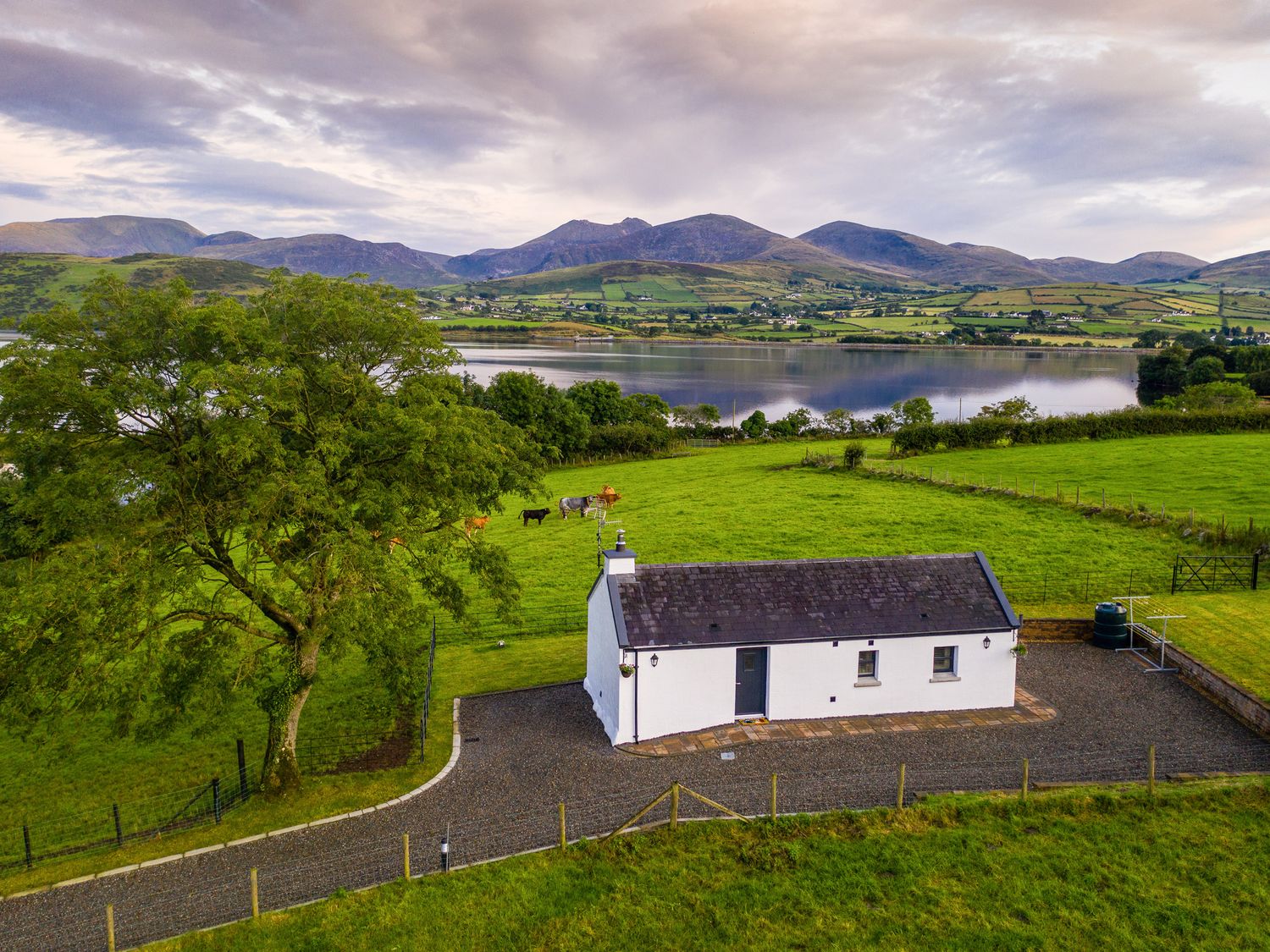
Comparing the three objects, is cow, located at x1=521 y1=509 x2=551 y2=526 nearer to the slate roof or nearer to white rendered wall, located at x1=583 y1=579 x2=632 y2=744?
white rendered wall, located at x1=583 y1=579 x2=632 y2=744

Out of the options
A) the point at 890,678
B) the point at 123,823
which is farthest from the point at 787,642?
the point at 123,823

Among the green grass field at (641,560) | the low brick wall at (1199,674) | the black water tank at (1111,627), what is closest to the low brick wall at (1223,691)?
the low brick wall at (1199,674)

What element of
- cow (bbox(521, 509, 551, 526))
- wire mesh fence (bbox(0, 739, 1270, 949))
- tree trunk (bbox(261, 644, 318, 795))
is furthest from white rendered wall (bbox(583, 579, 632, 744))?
cow (bbox(521, 509, 551, 526))

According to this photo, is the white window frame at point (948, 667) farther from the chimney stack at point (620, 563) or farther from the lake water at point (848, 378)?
the lake water at point (848, 378)

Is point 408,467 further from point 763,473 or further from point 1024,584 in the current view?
point 763,473

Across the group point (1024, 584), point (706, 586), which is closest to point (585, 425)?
point (1024, 584)

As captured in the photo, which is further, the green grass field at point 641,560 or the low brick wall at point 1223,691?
the low brick wall at point 1223,691
